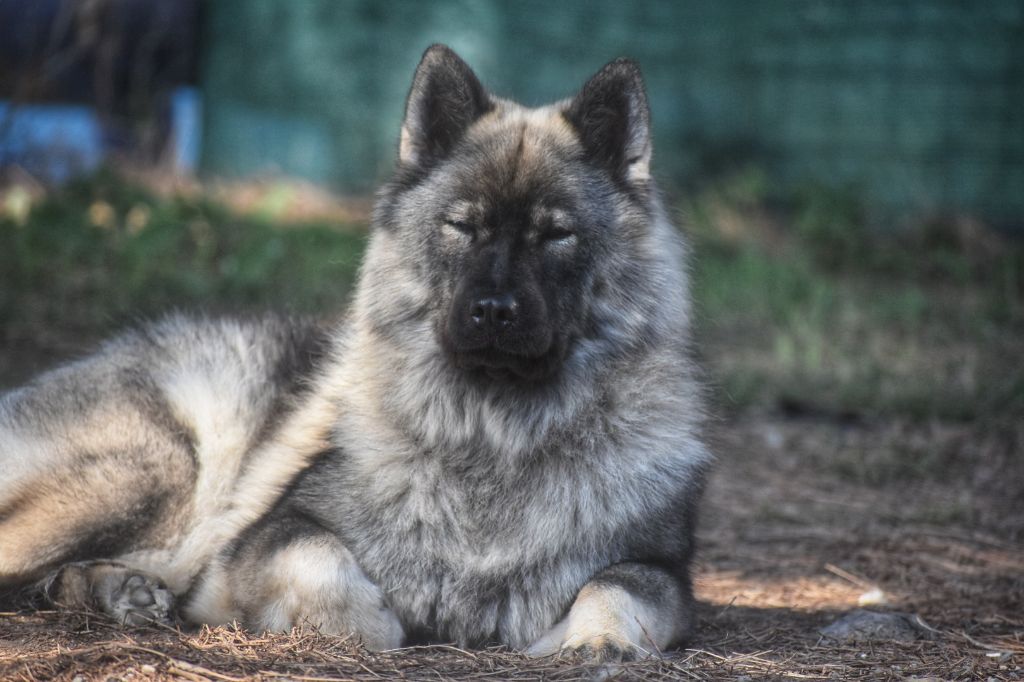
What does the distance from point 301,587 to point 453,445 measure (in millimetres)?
659

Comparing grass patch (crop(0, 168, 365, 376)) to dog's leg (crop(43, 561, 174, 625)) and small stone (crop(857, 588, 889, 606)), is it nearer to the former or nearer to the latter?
dog's leg (crop(43, 561, 174, 625))

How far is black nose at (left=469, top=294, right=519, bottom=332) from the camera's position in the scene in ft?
10.6

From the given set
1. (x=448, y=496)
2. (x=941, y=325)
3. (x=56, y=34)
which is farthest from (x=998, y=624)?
(x=56, y=34)

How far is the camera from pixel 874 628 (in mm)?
3648

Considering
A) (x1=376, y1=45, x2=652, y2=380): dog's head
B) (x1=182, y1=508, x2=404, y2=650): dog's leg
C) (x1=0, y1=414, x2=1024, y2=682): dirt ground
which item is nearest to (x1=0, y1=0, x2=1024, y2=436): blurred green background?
(x1=0, y1=414, x2=1024, y2=682): dirt ground

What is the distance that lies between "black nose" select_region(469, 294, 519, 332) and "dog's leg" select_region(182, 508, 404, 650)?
0.83m

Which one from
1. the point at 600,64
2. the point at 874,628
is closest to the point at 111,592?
the point at 874,628

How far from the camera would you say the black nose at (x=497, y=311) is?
3240mm

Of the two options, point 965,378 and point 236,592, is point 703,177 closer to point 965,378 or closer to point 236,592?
point 965,378

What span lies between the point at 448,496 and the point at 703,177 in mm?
9140

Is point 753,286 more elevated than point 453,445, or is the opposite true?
point 753,286

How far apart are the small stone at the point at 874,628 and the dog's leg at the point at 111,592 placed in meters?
2.21

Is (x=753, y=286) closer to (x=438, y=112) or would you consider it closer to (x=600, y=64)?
(x=600, y=64)

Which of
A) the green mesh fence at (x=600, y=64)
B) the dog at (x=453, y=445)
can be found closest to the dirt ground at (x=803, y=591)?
the dog at (x=453, y=445)
